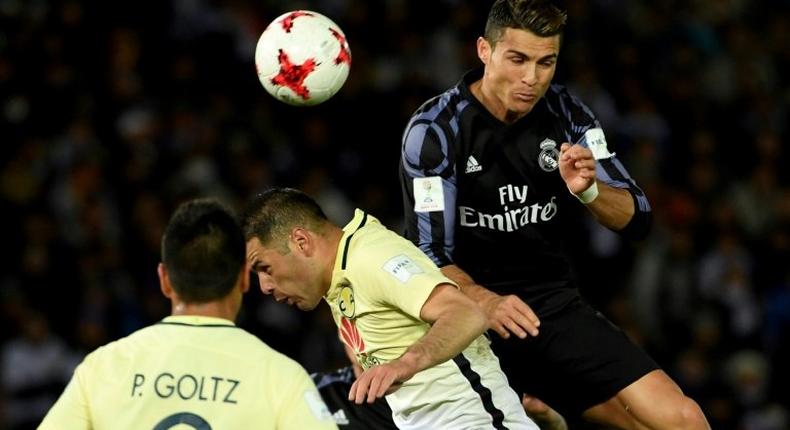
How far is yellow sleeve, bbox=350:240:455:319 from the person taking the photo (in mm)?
5066

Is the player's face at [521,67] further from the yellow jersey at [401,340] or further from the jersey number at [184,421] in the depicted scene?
the jersey number at [184,421]

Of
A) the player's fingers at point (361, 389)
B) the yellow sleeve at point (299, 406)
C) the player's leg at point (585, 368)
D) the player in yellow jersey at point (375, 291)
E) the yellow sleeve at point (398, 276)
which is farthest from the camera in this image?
the player's leg at point (585, 368)

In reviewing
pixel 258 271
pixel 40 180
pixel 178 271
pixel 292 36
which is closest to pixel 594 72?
pixel 40 180

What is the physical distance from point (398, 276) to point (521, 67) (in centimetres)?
140

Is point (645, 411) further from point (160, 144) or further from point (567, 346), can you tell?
point (160, 144)

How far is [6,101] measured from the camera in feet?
36.5

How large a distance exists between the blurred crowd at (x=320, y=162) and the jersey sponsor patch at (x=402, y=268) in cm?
553

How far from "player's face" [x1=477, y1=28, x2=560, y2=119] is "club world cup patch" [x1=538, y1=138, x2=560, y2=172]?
192mm

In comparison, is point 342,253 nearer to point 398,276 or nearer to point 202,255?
point 398,276

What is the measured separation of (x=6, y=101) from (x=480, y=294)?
21.6 feet

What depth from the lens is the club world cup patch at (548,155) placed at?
245 inches

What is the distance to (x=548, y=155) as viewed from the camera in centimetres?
623

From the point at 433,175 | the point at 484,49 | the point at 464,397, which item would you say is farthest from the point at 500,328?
the point at 484,49

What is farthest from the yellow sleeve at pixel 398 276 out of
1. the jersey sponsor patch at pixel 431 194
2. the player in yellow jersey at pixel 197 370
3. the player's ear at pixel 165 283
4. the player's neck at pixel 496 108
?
the player's neck at pixel 496 108
